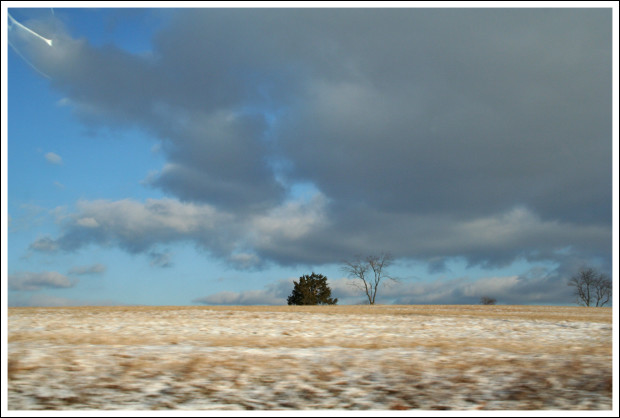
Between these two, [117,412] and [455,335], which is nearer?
[117,412]

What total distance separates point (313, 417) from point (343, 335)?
12448 mm

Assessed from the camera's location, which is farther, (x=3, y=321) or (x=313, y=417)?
(x=3, y=321)

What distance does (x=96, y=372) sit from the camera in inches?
457

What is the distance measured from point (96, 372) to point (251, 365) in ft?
12.2

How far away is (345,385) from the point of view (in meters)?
11.1

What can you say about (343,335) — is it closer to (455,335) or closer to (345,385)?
(455,335)

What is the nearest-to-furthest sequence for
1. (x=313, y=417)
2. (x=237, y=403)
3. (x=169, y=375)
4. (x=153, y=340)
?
(x=313, y=417), (x=237, y=403), (x=169, y=375), (x=153, y=340)

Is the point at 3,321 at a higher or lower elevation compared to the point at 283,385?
higher

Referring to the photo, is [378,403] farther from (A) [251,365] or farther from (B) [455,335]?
(B) [455,335]

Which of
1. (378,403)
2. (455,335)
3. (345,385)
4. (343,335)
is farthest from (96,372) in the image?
(455,335)

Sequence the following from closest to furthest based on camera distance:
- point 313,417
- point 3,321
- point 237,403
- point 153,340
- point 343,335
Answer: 1. point 313,417
2. point 237,403
3. point 3,321
4. point 153,340
5. point 343,335

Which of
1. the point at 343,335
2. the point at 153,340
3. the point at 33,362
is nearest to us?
the point at 33,362

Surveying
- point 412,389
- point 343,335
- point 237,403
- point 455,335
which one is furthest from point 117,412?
point 455,335

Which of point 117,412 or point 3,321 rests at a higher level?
point 3,321
